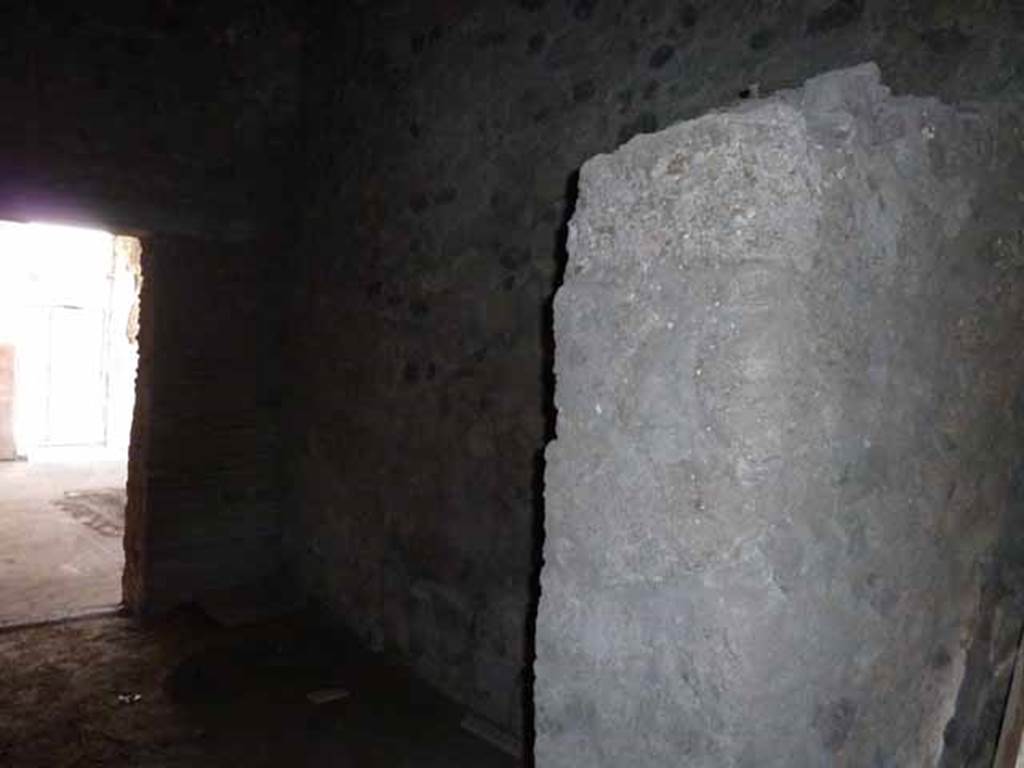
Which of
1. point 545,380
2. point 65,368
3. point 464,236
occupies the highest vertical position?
point 464,236

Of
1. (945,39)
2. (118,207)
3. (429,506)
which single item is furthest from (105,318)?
(945,39)

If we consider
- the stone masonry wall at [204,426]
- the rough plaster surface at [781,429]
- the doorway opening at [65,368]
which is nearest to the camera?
the rough plaster surface at [781,429]

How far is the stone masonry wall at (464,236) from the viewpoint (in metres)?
2.10

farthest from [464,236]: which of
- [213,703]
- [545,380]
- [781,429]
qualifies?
[781,429]

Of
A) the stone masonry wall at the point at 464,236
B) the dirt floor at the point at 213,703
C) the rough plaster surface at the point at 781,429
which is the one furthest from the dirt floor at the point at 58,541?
the rough plaster surface at the point at 781,429

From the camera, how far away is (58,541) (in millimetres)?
5387

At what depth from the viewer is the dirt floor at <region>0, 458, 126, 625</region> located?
4.13 meters

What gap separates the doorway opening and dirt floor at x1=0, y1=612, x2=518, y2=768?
122 inches

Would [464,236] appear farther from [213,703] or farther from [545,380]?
[213,703]

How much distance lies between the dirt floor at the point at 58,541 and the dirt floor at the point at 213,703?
399mm

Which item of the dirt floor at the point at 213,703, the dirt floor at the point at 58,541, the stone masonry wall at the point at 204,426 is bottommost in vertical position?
the dirt floor at the point at 213,703

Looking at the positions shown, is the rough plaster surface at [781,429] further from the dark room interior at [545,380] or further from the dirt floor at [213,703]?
the dirt floor at [213,703]

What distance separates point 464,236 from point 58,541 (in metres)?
4.15

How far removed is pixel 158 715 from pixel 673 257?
9.27 ft
